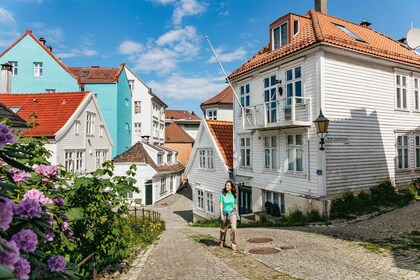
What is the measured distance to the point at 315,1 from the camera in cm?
2023

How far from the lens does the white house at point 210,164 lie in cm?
2177

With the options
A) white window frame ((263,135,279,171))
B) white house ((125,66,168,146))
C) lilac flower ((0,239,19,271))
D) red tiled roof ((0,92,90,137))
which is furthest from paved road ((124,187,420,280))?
Answer: white house ((125,66,168,146))

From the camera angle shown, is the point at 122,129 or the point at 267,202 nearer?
the point at 267,202

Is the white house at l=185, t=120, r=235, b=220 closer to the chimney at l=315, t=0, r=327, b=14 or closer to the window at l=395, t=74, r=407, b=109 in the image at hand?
the chimney at l=315, t=0, r=327, b=14

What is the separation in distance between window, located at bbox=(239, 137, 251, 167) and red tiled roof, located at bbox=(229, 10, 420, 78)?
14.4ft

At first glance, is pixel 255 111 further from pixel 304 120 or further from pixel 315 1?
pixel 315 1

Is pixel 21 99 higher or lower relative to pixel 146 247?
higher

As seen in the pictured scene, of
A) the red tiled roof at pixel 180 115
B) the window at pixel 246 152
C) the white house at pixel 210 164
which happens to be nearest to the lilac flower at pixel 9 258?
the window at pixel 246 152

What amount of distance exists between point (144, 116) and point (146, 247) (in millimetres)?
39154

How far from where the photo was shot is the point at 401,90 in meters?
17.1

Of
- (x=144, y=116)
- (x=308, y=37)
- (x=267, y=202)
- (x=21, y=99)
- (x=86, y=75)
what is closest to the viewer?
(x=308, y=37)

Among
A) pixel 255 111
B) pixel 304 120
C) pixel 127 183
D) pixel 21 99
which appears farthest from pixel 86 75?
pixel 127 183

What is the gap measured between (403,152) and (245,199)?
31.7ft

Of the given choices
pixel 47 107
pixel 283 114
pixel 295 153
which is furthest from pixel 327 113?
pixel 47 107
